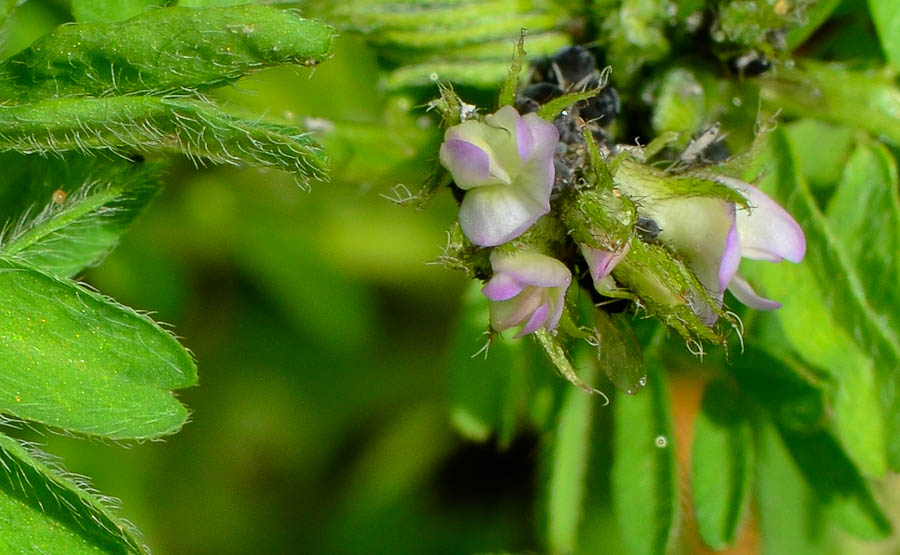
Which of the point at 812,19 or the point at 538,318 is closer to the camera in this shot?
the point at 538,318

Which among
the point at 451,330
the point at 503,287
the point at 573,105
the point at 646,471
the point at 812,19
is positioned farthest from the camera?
the point at 451,330

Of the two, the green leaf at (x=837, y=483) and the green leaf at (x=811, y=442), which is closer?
the green leaf at (x=811, y=442)

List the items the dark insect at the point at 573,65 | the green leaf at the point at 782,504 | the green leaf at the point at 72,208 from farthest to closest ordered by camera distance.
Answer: the green leaf at the point at 782,504 < the dark insect at the point at 573,65 < the green leaf at the point at 72,208

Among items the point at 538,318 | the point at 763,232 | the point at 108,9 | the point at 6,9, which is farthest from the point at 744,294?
the point at 6,9

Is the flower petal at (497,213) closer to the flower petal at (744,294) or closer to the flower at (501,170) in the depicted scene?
the flower at (501,170)

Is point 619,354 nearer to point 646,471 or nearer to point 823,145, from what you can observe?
point 646,471

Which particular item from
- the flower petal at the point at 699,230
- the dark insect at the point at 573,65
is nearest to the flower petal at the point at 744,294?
the flower petal at the point at 699,230

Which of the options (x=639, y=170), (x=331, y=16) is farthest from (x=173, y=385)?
(x=331, y=16)
